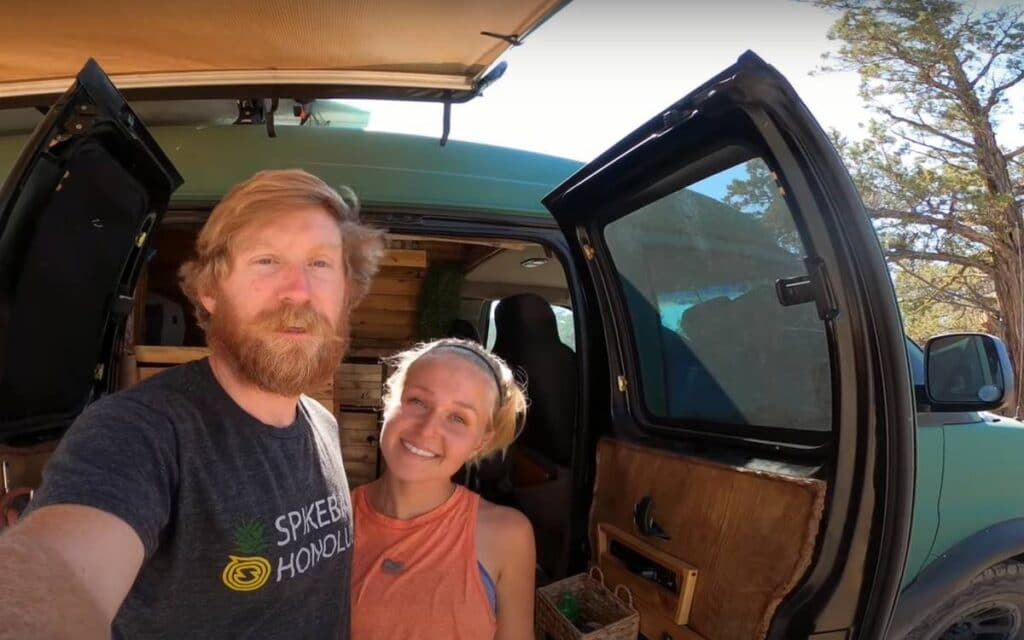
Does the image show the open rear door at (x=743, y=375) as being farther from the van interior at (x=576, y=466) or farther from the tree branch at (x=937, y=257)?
the tree branch at (x=937, y=257)

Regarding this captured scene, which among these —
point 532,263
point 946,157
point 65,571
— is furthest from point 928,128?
point 65,571

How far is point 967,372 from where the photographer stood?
7.13ft

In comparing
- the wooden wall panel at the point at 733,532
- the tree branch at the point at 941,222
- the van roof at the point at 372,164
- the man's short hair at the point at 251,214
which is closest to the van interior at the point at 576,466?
the wooden wall panel at the point at 733,532

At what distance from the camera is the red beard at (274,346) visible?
140 centimetres

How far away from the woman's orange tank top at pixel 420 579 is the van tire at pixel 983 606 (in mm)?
1972

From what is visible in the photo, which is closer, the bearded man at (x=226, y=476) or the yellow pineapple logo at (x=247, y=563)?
the bearded man at (x=226, y=476)

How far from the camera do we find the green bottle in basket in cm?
214

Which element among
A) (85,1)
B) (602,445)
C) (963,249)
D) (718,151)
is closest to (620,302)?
(602,445)

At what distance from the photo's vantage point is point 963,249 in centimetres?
1115

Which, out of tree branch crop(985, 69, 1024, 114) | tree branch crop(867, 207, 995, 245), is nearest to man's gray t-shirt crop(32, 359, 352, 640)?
tree branch crop(867, 207, 995, 245)

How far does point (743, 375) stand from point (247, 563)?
4.63 ft

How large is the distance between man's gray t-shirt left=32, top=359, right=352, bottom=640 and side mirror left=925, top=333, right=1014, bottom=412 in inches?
78.2

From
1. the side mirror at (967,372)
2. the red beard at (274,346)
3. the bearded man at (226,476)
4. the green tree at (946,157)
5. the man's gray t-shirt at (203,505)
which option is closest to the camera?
the bearded man at (226,476)

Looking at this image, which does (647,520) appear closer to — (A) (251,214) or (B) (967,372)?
(B) (967,372)
